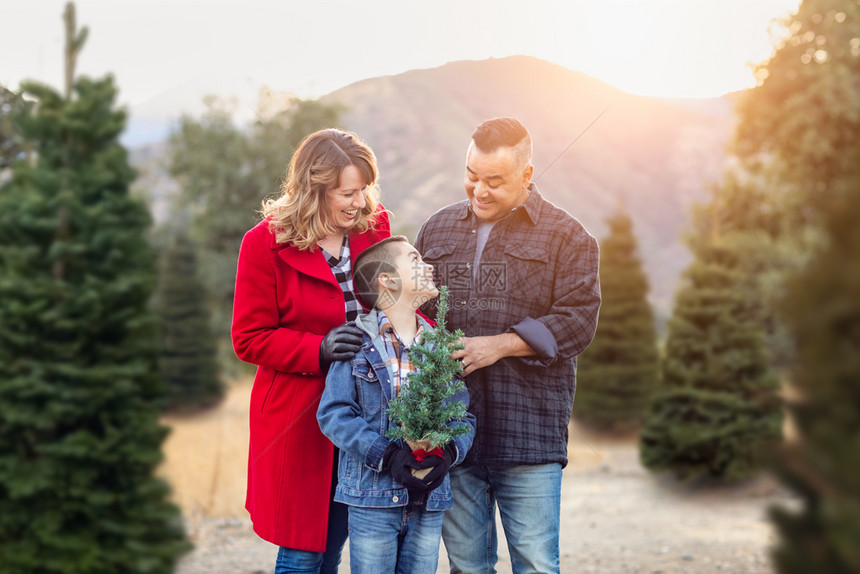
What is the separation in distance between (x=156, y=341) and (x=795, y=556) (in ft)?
11.5

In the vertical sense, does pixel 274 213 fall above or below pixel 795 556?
above

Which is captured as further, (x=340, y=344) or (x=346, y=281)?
(x=346, y=281)

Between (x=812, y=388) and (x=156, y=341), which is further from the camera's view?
(x=156, y=341)

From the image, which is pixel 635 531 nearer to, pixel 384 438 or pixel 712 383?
pixel 712 383

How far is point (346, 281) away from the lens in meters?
3.26

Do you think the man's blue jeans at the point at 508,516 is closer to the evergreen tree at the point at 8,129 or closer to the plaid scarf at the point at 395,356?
the plaid scarf at the point at 395,356

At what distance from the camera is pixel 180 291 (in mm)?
15070

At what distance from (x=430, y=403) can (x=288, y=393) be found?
30.1 inches

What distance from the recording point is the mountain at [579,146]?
51156mm

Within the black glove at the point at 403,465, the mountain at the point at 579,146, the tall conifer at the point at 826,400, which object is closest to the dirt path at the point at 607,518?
the black glove at the point at 403,465

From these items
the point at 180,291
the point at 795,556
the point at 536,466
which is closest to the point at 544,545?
the point at 536,466

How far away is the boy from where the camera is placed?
281 cm

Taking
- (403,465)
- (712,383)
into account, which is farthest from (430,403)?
(712,383)

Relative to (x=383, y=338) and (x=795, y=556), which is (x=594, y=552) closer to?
(x=383, y=338)
